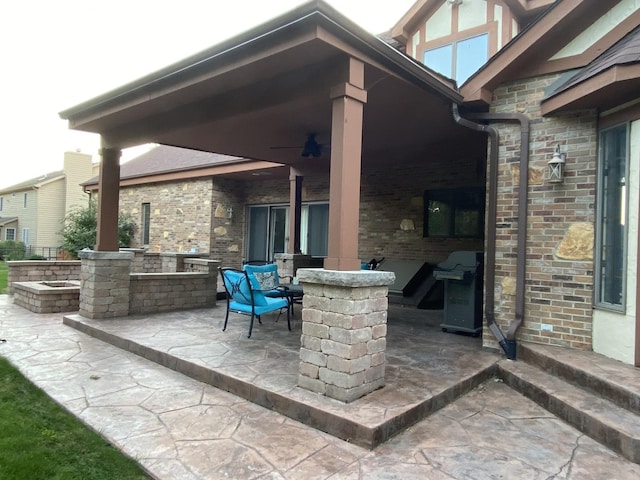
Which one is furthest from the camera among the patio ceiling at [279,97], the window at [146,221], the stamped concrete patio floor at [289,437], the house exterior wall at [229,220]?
the window at [146,221]

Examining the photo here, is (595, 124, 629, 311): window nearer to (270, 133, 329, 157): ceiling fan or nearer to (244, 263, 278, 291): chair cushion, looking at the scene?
(270, 133, 329, 157): ceiling fan

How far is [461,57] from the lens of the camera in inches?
254

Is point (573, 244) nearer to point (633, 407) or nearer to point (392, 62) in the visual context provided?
point (633, 407)

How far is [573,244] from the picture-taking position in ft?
13.4

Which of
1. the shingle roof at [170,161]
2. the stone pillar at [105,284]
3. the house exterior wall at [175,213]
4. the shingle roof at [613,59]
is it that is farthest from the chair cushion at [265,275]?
the house exterior wall at [175,213]

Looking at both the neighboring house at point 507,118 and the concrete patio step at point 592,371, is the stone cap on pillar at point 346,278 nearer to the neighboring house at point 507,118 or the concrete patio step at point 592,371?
the neighboring house at point 507,118

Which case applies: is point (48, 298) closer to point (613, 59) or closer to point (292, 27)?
point (292, 27)

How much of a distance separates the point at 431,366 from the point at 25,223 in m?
28.8

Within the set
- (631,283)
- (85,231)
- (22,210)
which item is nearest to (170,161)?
(85,231)

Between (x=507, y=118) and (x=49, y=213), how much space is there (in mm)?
26461

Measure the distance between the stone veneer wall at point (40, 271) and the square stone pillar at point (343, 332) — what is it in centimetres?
748

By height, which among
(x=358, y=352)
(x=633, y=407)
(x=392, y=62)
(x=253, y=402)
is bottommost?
(x=253, y=402)

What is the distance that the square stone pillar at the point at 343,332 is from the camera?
3113 mm

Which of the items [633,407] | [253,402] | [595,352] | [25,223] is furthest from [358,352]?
[25,223]
